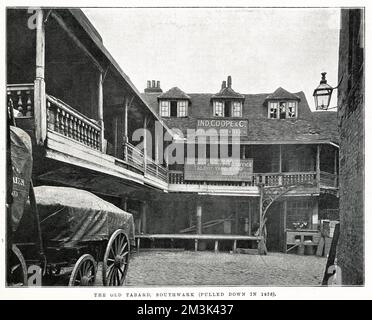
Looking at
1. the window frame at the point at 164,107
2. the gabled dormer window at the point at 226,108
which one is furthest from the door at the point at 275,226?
the window frame at the point at 164,107

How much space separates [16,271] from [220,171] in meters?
11.0

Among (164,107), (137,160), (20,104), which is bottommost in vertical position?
(137,160)

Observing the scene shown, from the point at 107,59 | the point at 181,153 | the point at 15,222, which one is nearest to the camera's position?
the point at 15,222

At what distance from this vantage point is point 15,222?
5.43m

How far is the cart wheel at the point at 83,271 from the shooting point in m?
6.28

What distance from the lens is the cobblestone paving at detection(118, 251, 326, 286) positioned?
9586mm

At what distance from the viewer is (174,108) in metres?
19.7

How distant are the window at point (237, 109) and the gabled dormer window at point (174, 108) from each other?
2207 millimetres

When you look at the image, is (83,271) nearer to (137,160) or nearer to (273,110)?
(137,160)

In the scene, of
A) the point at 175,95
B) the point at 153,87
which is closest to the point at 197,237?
the point at 175,95

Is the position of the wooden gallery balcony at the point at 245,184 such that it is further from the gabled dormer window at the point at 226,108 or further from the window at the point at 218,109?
the window at the point at 218,109

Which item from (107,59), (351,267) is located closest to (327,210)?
(351,267)

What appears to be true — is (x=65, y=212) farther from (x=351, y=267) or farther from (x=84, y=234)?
(x=351, y=267)
